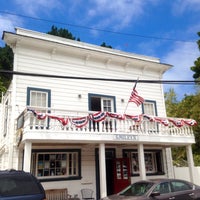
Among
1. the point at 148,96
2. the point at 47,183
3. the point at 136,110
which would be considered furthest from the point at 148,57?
the point at 47,183

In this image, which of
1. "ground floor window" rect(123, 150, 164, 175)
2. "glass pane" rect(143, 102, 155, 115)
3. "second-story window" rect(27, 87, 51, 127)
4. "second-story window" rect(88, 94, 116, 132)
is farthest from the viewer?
"glass pane" rect(143, 102, 155, 115)

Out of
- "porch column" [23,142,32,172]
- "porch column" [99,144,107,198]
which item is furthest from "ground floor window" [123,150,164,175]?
"porch column" [23,142,32,172]

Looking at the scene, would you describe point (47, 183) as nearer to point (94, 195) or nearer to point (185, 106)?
point (94, 195)

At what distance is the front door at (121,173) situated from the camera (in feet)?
43.8

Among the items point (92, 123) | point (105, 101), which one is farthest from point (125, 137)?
point (105, 101)

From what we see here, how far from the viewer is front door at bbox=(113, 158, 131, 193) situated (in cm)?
A: 1334

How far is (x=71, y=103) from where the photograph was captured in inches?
532

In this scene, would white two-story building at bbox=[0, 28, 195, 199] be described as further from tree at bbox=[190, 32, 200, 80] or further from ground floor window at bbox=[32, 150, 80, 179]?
tree at bbox=[190, 32, 200, 80]

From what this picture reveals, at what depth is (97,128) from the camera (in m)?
12.0

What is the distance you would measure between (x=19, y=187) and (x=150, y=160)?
1092 centimetres

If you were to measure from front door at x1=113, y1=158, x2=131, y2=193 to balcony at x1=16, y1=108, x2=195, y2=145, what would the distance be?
207cm

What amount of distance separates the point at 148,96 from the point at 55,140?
7.93 meters

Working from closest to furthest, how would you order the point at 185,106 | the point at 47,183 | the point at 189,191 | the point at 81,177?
1. the point at 189,191
2. the point at 47,183
3. the point at 81,177
4. the point at 185,106

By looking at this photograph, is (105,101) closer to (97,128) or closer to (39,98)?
(97,128)
